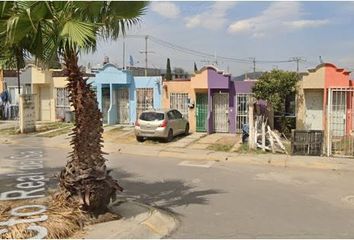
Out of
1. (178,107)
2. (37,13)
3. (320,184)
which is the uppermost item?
(37,13)

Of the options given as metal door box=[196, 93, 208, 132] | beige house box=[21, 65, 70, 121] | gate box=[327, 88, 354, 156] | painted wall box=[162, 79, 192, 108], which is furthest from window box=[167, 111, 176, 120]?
beige house box=[21, 65, 70, 121]

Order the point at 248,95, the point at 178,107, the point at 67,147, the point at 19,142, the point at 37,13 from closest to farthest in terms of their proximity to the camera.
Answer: the point at 37,13, the point at 67,147, the point at 19,142, the point at 248,95, the point at 178,107

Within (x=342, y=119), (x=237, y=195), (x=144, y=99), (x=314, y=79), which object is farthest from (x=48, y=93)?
(x=237, y=195)

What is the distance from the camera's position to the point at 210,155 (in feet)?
56.0

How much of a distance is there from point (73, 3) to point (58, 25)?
1.56ft

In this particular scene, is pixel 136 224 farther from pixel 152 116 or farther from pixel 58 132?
pixel 58 132

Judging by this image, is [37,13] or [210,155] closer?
[37,13]

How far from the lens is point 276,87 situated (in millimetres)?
20828

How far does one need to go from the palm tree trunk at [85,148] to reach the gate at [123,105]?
18880mm

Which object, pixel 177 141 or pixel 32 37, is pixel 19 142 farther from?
pixel 32 37

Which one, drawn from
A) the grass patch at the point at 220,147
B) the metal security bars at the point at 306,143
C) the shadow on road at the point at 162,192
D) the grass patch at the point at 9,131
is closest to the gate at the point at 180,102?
the grass patch at the point at 220,147

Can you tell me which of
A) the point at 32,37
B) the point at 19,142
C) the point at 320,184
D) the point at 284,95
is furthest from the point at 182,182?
the point at 19,142

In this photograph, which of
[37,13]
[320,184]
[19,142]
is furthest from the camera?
[19,142]

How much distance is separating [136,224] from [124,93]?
19383mm
